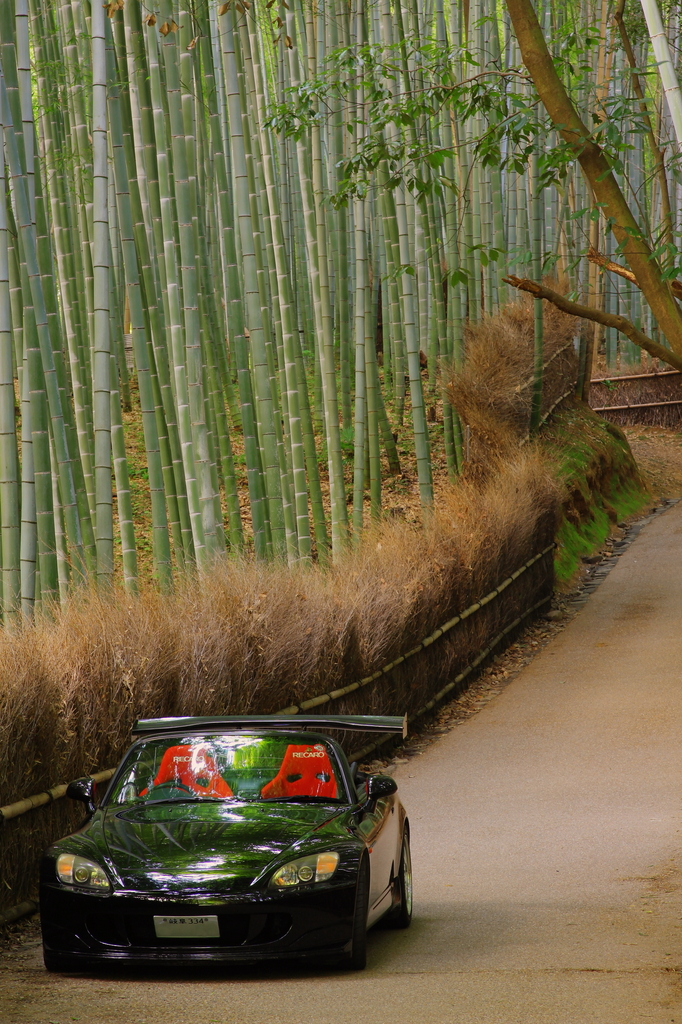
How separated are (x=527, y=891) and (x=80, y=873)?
2.25 metres

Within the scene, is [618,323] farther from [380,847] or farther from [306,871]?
[306,871]

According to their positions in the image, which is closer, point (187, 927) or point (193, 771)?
point (187, 927)

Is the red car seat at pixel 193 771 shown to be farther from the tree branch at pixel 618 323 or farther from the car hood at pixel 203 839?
the tree branch at pixel 618 323

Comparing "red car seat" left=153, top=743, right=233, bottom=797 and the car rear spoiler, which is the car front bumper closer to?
"red car seat" left=153, top=743, right=233, bottom=797

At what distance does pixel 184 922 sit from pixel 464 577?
718 cm

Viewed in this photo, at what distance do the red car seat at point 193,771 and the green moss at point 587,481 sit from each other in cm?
1038

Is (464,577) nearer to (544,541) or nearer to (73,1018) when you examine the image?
(544,541)

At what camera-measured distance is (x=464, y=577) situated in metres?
10.3

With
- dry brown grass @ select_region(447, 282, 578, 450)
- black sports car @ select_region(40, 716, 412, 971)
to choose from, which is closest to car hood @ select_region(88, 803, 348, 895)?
black sports car @ select_region(40, 716, 412, 971)

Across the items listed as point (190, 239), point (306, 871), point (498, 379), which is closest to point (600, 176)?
point (306, 871)

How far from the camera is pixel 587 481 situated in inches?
643

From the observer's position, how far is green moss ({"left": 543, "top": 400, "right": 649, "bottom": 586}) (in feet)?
49.7

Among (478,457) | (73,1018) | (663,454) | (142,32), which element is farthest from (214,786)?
(663,454)

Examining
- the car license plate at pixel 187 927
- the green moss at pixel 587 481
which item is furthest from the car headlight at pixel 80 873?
the green moss at pixel 587 481
